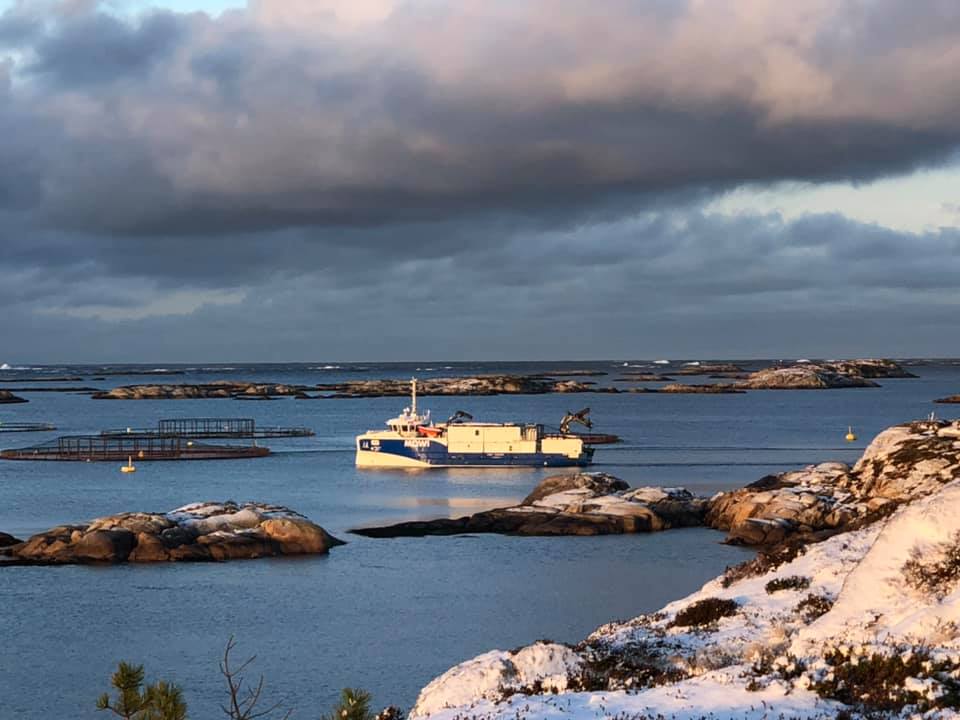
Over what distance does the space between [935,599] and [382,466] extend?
8173 centimetres

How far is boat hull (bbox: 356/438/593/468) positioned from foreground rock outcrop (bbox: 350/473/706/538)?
30817mm

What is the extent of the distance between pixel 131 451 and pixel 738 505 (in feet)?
218

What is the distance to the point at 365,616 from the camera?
134 ft

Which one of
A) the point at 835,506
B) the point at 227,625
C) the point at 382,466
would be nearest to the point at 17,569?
the point at 227,625

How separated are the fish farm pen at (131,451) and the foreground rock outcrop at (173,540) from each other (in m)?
52.6

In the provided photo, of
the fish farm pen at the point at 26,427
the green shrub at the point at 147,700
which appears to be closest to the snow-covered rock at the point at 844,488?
the green shrub at the point at 147,700

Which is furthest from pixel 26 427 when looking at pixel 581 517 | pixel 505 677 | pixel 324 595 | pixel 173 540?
pixel 505 677

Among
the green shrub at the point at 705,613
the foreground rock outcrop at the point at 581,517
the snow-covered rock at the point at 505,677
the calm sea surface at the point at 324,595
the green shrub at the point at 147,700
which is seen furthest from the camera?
the foreground rock outcrop at the point at 581,517

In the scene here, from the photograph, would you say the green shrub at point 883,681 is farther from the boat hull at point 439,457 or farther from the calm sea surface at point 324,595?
the boat hull at point 439,457

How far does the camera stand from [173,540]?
Answer: 170 feet

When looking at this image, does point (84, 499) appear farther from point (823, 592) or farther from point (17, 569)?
point (823, 592)

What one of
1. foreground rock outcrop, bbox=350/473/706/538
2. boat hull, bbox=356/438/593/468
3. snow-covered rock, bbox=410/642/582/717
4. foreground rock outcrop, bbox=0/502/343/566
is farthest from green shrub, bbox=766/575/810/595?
boat hull, bbox=356/438/593/468

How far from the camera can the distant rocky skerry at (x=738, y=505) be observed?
48.2m

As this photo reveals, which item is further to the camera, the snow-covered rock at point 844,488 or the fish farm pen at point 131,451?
the fish farm pen at point 131,451
